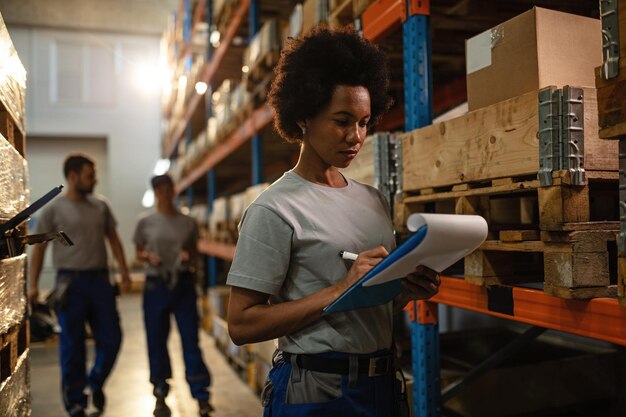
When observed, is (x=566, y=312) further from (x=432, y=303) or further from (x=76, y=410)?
(x=76, y=410)

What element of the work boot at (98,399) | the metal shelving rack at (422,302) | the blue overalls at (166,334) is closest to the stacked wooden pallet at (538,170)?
the metal shelving rack at (422,302)

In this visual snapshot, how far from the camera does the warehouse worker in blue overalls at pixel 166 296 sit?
15.8ft

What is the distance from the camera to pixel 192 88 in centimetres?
1023

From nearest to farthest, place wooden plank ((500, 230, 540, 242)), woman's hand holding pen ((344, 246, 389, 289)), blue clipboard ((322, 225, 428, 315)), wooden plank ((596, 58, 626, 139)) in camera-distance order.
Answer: blue clipboard ((322, 225, 428, 315)) → woman's hand holding pen ((344, 246, 389, 289)) → wooden plank ((596, 58, 626, 139)) → wooden plank ((500, 230, 540, 242))

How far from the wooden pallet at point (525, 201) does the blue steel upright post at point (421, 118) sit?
43cm

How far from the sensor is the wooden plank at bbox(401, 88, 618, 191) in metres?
1.94

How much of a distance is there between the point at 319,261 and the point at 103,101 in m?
16.2

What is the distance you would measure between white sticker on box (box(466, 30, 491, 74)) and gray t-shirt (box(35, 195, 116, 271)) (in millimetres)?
3675

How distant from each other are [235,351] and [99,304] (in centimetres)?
192

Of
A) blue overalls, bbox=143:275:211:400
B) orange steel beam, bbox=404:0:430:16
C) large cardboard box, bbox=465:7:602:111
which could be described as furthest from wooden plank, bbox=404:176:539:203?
blue overalls, bbox=143:275:211:400

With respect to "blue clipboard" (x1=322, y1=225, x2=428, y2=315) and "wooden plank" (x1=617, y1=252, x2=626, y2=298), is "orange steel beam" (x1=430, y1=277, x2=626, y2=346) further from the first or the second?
"blue clipboard" (x1=322, y1=225, x2=428, y2=315)

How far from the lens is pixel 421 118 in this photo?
287cm

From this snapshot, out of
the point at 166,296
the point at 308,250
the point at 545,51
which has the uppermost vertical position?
the point at 545,51

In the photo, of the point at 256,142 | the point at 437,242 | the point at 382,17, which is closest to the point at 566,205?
the point at 437,242
